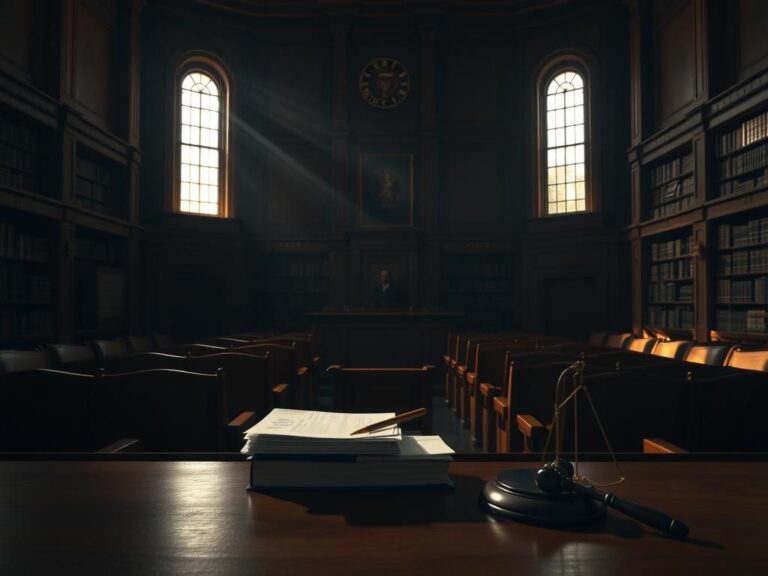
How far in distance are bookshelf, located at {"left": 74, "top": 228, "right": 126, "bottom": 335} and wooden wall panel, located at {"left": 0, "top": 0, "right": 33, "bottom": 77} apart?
2257 mm

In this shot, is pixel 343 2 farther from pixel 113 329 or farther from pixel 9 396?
pixel 9 396

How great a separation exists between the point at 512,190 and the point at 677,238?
3.38 meters

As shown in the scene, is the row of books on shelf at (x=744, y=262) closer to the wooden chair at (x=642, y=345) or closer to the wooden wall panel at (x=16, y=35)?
the wooden chair at (x=642, y=345)

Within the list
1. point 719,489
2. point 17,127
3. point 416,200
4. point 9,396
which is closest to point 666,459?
point 719,489

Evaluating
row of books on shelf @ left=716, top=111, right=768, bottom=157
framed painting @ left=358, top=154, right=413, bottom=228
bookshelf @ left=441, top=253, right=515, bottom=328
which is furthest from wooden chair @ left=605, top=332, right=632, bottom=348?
framed painting @ left=358, top=154, right=413, bottom=228

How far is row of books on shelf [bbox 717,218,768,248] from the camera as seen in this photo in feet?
22.0

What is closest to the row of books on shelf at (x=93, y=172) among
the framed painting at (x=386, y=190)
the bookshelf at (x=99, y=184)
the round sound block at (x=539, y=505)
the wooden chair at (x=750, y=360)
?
the bookshelf at (x=99, y=184)

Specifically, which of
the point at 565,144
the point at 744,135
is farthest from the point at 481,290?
the point at 744,135

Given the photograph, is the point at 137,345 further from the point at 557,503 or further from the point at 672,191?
the point at 672,191

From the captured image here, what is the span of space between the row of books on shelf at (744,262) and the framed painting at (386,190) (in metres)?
5.49

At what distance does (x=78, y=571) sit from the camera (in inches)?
28.0

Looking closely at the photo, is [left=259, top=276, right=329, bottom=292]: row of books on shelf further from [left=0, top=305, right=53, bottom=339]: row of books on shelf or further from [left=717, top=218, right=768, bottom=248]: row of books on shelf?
[left=717, top=218, right=768, bottom=248]: row of books on shelf

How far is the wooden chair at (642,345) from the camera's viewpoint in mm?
6164

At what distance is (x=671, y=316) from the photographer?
29.2 ft
